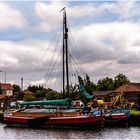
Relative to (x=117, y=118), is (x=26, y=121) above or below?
below

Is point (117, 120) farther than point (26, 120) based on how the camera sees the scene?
No

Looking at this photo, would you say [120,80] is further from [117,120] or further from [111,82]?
[117,120]

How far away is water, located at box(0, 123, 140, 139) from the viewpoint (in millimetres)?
48500

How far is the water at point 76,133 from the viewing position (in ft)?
159

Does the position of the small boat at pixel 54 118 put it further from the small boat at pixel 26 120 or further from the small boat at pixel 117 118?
the small boat at pixel 117 118

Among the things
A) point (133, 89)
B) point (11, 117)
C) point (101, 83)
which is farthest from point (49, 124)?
point (101, 83)

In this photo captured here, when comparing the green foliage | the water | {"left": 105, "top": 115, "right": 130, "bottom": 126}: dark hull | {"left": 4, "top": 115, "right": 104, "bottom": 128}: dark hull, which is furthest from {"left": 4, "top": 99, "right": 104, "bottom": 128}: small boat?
the green foliage

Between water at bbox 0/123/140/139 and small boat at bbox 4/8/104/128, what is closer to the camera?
water at bbox 0/123/140/139

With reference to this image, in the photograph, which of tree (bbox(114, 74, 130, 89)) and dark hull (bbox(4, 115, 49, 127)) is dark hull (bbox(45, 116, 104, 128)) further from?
tree (bbox(114, 74, 130, 89))

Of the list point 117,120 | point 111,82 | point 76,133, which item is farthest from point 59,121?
point 111,82

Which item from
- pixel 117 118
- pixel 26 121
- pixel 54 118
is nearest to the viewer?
pixel 117 118

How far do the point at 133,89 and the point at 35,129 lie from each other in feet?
196

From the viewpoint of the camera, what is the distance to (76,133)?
52.2 meters

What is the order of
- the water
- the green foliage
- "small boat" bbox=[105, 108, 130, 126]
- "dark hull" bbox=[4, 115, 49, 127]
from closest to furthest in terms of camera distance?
the water
"small boat" bbox=[105, 108, 130, 126]
"dark hull" bbox=[4, 115, 49, 127]
the green foliage
